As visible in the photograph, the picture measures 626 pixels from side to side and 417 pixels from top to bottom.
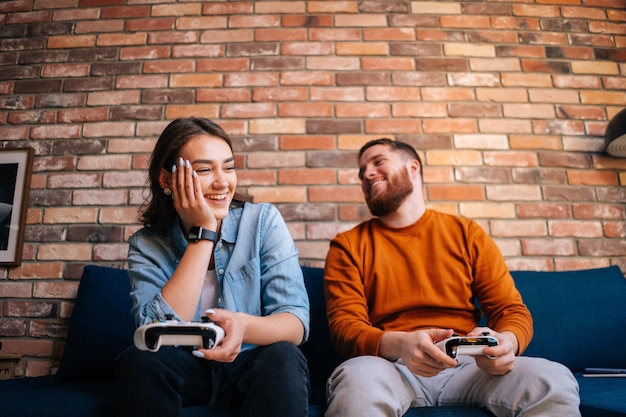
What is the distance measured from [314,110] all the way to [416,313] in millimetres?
1090

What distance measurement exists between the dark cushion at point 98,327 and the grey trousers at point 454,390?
824mm

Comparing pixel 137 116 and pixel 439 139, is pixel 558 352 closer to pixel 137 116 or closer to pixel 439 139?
pixel 439 139

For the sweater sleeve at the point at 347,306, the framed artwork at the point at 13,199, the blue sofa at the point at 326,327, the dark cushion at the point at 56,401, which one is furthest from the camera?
the framed artwork at the point at 13,199

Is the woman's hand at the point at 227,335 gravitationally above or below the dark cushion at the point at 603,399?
above

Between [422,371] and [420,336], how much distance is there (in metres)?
0.09

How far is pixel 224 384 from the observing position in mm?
1044

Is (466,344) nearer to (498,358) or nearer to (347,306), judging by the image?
(498,358)

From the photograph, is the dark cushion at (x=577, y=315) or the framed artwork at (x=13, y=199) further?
the framed artwork at (x=13, y=199)

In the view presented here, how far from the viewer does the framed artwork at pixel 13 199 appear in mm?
1902

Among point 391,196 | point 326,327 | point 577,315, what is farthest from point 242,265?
point 577,315

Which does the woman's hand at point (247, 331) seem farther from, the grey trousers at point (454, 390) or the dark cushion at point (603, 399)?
the dark cushion at point (603, 399)

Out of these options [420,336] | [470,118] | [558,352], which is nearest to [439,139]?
[470,118]

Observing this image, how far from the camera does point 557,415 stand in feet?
3.13

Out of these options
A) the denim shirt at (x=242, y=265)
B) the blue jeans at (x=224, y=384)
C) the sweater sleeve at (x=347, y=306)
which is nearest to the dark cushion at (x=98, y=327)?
the denim shirt at (x=242, y=265)
